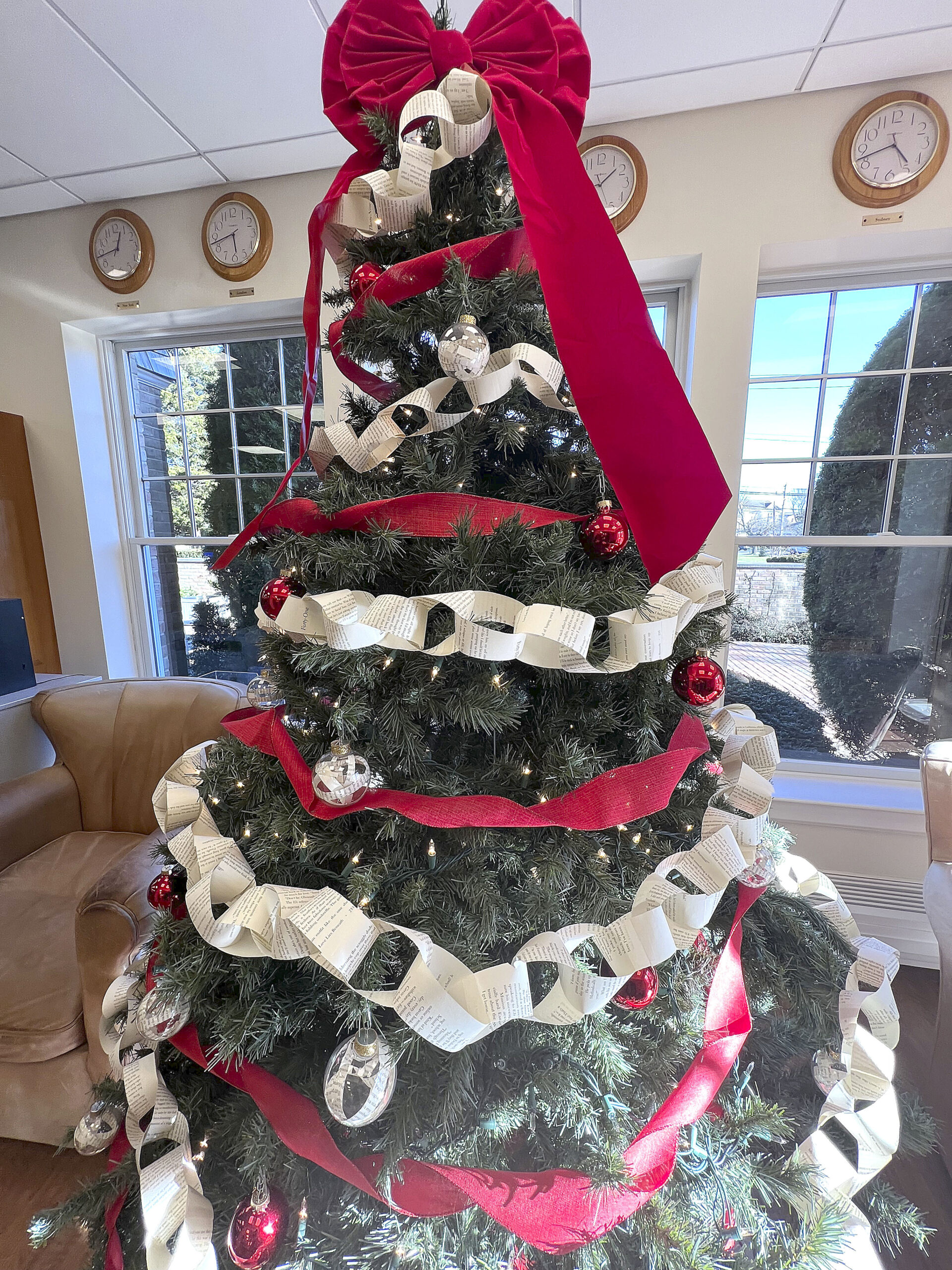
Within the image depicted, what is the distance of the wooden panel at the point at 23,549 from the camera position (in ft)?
6.93

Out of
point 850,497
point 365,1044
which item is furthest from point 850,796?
point 365,1044

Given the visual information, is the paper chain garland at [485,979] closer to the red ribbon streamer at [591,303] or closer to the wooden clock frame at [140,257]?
the red ribbon streamer at [591,303]

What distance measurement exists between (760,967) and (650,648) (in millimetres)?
449

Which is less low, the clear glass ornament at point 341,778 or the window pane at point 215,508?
the window pane at point 215,508

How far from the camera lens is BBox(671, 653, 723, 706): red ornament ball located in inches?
22.5

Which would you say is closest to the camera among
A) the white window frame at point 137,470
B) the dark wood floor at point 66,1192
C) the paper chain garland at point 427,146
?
the paper chain garland at point 427,146

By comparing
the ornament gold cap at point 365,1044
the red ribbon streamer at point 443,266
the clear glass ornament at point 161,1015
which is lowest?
the clear glass ornament at point 161,1015

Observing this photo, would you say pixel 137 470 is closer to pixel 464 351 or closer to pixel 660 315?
pixel 660 315

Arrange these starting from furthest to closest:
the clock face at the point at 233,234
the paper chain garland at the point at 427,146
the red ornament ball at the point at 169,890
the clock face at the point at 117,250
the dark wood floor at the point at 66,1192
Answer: the clock face at the point at 117,250
the clock face at the point at 233,234
the dark wood floor at the point at 66,1192
the red ornament ball at the point at 169,890
the paper chain garland at the point at 427,146

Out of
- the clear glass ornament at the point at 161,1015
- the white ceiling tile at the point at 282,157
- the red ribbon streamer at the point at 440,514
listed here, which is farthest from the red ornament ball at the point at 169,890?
the white ceiling tile at the point at 282,157

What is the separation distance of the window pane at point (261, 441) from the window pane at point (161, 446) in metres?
0.31

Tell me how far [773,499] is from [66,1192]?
2679mm

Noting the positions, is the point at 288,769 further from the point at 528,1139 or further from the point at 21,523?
the point at 21,523

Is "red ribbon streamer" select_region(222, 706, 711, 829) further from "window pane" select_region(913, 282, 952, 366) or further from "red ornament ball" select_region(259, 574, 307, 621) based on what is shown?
"window pane" select_region(913, 282, 952, 366)
